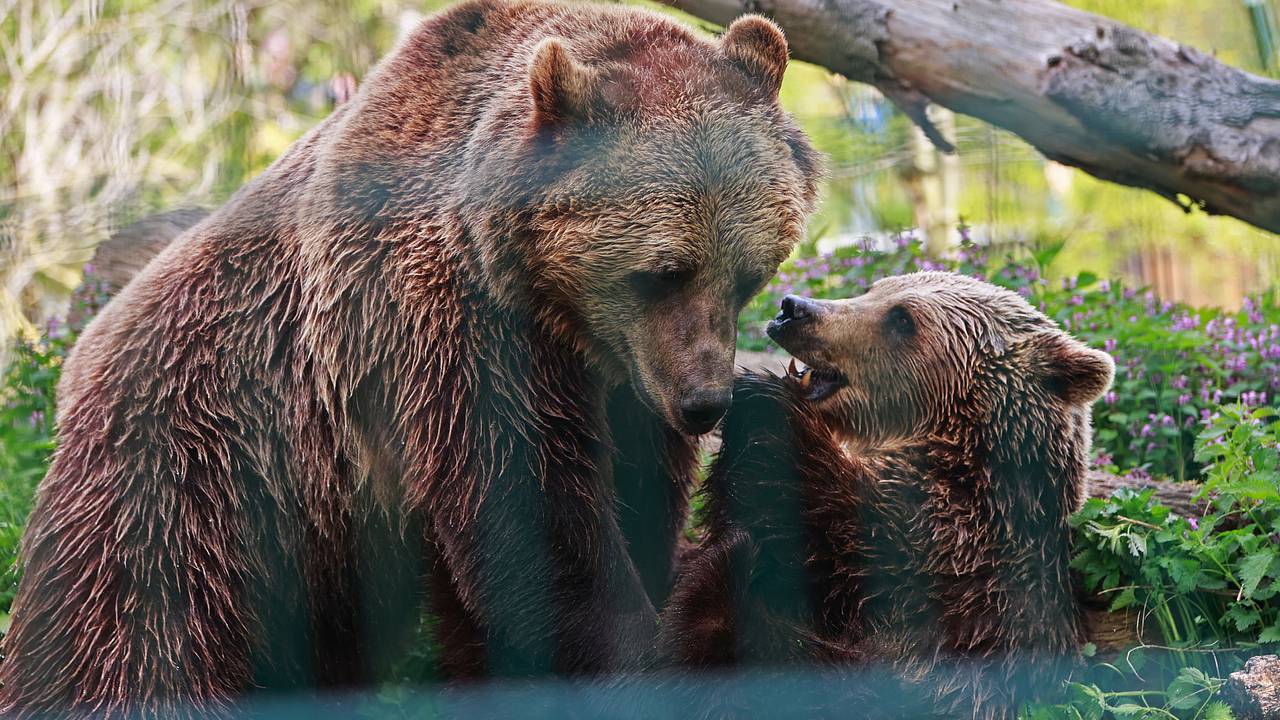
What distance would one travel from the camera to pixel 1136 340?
495 centimetres

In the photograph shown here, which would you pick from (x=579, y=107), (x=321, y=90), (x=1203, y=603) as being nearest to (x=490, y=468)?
(x=579, y=107)

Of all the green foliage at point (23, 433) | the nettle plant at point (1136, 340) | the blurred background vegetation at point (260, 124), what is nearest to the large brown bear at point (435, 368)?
the green foliage at point (23, 433)

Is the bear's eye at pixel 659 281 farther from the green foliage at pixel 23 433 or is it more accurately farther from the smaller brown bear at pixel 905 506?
the green foliage at pixel 23 433

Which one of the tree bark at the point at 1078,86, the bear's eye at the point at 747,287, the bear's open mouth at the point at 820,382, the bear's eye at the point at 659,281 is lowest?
the bear's open mouth at the point at 820,382

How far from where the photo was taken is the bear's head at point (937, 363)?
3611mm

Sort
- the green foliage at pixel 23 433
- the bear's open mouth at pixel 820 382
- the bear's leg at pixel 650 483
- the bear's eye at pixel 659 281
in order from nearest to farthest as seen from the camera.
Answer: the bear's eye at pixel 659 281, the bear's leg at pixel 650 483, the bear's open mouth at pixel 820 382, the green foliage at pixel 23 433

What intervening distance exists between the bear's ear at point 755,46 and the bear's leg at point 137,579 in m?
1.88

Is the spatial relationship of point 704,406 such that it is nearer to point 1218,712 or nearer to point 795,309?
point 795,309

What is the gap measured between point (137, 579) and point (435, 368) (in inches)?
41.2

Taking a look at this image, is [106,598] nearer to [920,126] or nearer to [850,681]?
[850,681]

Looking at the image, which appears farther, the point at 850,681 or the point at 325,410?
the point at 325,410

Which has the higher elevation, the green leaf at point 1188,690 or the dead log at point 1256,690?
the dead log at point 1256,690

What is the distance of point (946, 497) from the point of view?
3486 millimetres

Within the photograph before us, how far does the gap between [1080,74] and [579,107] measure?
2917 millimetres
